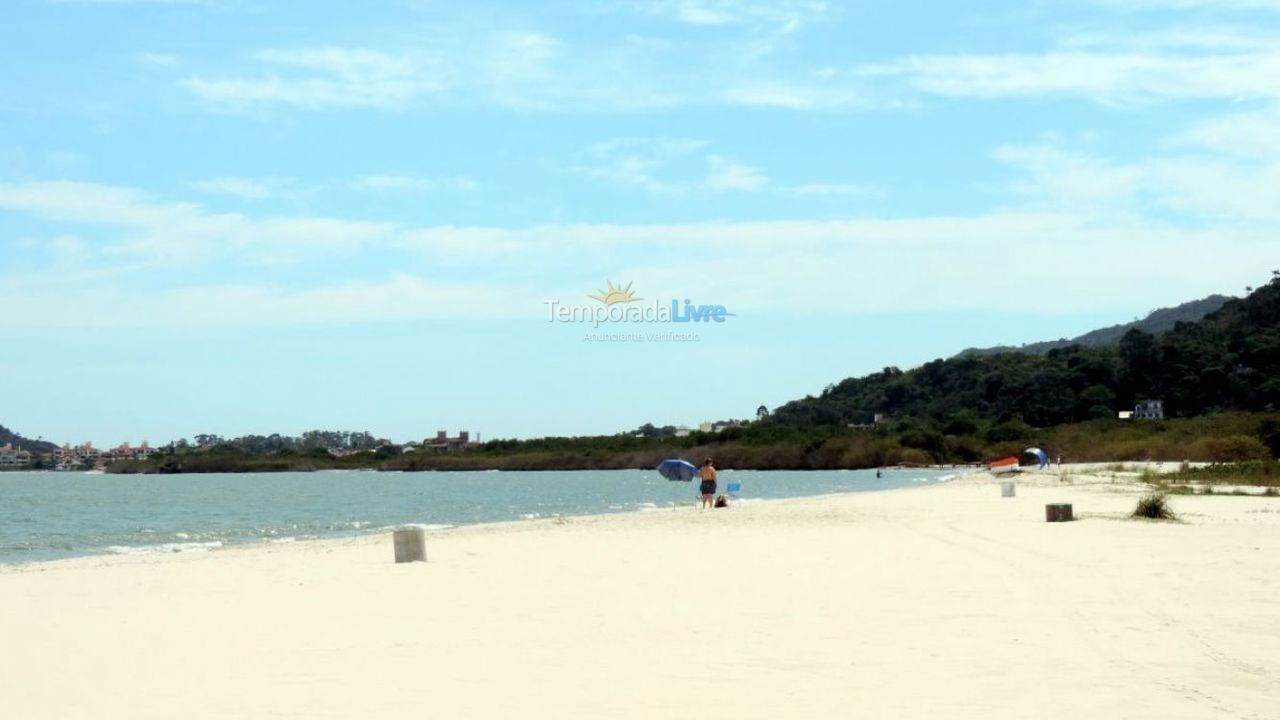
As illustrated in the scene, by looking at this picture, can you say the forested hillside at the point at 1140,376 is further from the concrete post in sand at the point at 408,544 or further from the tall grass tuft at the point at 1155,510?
the concrete post in sand at the point at 408,544

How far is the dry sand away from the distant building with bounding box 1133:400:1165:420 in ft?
312

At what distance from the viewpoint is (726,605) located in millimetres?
11867

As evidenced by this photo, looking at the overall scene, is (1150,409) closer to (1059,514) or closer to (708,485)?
(708,485)

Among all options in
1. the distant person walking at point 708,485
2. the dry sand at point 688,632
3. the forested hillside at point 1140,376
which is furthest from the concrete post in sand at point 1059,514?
the forested hillside at point 1140,376

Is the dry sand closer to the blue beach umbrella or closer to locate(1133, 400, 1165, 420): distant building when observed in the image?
the blue beach umbrella

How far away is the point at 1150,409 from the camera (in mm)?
109250

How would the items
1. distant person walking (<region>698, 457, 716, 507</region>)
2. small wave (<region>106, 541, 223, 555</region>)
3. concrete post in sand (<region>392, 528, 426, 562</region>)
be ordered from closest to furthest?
concrete post in sand (<region>392, 528, 426, 562</region>) → small wave (<region>106, 541, 223, 555</region>) → distant person walking (<region>698, 457, 716, 507</region>)

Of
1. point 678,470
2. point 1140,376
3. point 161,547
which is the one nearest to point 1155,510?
point 678,470

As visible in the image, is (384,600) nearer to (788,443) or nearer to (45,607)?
(45,607)

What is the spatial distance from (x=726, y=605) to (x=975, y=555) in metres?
5.35

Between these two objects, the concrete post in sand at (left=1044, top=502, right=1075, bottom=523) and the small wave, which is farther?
the small wave

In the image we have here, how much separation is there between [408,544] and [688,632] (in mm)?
8577

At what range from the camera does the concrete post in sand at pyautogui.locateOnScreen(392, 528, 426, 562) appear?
706 inches

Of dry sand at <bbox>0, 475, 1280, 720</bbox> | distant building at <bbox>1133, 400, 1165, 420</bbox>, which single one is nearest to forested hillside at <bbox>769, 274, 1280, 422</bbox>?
distant building at <bbox>1133, 400, 1165, 420</bbox>
